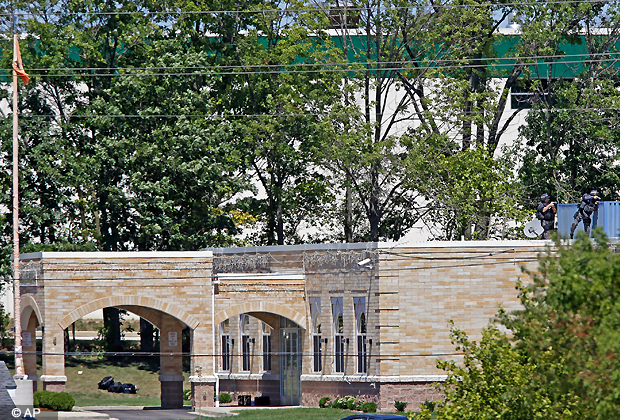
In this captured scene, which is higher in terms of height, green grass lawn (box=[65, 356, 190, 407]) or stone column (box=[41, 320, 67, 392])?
stone column (box=[41, 320, 67, 392])

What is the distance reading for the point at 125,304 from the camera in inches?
1406

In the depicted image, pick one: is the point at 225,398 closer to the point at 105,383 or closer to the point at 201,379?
the point at 201,379

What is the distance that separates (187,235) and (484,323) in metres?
20.2

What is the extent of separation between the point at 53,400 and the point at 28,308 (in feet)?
19.1

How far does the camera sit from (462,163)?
1812 inches

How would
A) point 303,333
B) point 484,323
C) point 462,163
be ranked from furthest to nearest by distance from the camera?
point 462,163, point 303,333, point 484,323

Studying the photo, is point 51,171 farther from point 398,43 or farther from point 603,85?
point 603,85

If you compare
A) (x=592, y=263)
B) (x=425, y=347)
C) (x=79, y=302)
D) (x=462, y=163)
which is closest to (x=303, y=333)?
(x=425, y=347)

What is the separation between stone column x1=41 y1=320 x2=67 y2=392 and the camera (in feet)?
115

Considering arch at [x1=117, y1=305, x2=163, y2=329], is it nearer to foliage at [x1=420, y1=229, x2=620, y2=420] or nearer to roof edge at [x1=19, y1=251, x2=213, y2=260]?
roof edge at [x1=19, y1=251, x2=213, y2=260]

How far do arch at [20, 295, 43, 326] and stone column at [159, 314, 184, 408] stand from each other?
16.9ft

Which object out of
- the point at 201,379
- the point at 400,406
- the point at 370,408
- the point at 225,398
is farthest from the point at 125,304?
the point at 400,406

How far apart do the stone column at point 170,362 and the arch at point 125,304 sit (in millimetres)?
3686

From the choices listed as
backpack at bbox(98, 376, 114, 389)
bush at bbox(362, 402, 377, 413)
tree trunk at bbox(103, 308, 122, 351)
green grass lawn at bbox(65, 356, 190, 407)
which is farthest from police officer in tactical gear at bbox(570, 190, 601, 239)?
tree trunk at bbox(103, 308, 122, 351)
